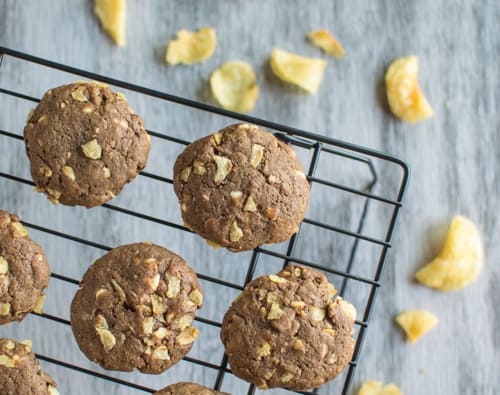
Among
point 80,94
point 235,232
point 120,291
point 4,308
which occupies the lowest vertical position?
point 4,308

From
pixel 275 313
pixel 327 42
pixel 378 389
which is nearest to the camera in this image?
pixel 275 313

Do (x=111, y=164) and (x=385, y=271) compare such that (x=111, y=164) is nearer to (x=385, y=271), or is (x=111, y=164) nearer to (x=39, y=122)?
(x=39, y=122)

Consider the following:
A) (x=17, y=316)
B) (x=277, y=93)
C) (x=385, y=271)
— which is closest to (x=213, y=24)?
(x=277, y=93)

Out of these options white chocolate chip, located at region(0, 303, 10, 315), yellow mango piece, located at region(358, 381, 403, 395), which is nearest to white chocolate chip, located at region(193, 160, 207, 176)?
white chocolate chip, located at region(0, 303, 10, 315)

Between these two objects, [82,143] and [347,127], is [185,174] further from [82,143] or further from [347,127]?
[347,127]

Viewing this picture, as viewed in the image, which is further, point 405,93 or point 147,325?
point 405,93

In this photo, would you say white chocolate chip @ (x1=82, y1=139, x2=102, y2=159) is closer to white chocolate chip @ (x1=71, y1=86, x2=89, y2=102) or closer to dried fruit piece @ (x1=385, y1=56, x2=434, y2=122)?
white chocolate chip @ (x1=71, y1=86, x2=89, y2=102)

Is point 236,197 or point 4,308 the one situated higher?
point 236,197

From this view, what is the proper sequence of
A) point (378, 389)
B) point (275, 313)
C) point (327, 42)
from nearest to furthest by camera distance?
1. point (275, 313)
2. point (378, 389)
3. point (327, 42)

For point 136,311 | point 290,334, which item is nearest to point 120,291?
point 136,311
